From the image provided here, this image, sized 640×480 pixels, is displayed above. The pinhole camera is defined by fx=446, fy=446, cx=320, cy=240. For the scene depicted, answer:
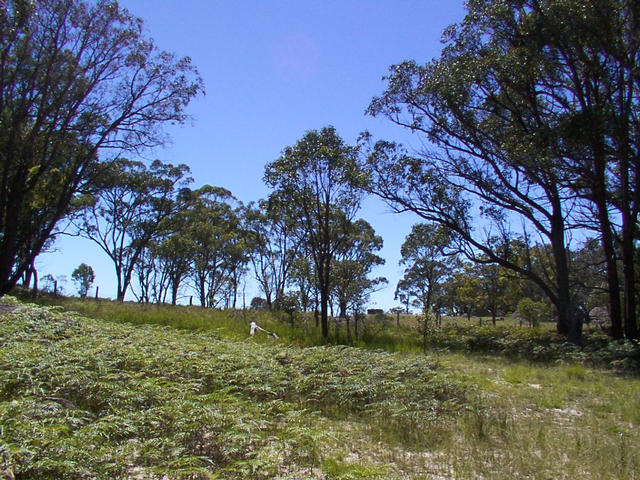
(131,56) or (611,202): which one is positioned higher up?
(131,56)

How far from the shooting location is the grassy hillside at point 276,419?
3381 mm

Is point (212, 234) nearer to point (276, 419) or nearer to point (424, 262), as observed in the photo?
point (424, 262)

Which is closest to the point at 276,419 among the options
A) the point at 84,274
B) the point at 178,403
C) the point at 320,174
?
the point at 178,403

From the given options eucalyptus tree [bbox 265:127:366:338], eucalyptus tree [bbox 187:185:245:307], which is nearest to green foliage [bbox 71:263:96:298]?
eucalyptus tree [bbox 187:185:245:307]

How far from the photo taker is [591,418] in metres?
5.69

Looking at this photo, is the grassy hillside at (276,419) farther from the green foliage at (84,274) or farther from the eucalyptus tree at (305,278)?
the green foliage at (84,274)

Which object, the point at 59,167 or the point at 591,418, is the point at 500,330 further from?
the point at 59,167

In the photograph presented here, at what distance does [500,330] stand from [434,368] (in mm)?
9386

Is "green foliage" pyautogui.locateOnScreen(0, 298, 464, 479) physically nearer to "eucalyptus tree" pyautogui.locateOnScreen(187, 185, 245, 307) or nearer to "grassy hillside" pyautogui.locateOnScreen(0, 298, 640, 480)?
"grassy hillside" pyautogui.locateOnScreen(0, 298, 640, 480)

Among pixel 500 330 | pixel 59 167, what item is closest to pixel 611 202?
pixel 500 330

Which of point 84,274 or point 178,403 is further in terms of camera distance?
point 84,274

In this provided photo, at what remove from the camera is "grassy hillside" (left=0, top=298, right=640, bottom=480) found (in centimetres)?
338

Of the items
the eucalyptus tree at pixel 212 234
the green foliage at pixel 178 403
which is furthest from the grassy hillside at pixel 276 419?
the eucalyptus tree at pixel 212 234

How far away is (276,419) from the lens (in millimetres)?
4988
